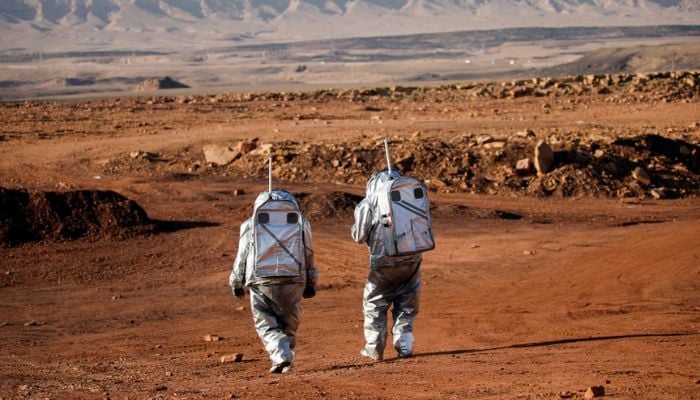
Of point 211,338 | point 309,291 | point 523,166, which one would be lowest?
point 523,166

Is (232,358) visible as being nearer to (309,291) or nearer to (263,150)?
(309,291)

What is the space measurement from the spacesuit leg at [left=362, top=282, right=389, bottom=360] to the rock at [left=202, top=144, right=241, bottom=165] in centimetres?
1517

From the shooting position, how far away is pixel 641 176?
22.5 m

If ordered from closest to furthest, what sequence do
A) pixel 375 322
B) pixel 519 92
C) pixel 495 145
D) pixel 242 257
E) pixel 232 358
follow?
1. pixel 242 257
2. pixel 375 322
3. pixel 232 358
4. pixel 495 145
5. pixel 519 92

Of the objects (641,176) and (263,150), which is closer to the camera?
(641,176)

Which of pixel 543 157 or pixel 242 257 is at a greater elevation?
pixel 242 257

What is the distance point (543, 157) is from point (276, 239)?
13962mm

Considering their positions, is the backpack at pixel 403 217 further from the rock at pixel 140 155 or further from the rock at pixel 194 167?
the rock at pixel 140 155

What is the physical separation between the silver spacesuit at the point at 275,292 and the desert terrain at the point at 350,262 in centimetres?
27

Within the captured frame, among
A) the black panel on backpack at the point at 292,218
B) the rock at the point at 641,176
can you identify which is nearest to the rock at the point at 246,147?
the rock at the point at 641,176

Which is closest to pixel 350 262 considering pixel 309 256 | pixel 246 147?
pixel 309 256

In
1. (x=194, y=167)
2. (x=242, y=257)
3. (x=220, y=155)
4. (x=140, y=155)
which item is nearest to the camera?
(x=242, y=257)

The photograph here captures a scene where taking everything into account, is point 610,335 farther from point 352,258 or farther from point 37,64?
point 37,64

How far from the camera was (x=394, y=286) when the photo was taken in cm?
1023
